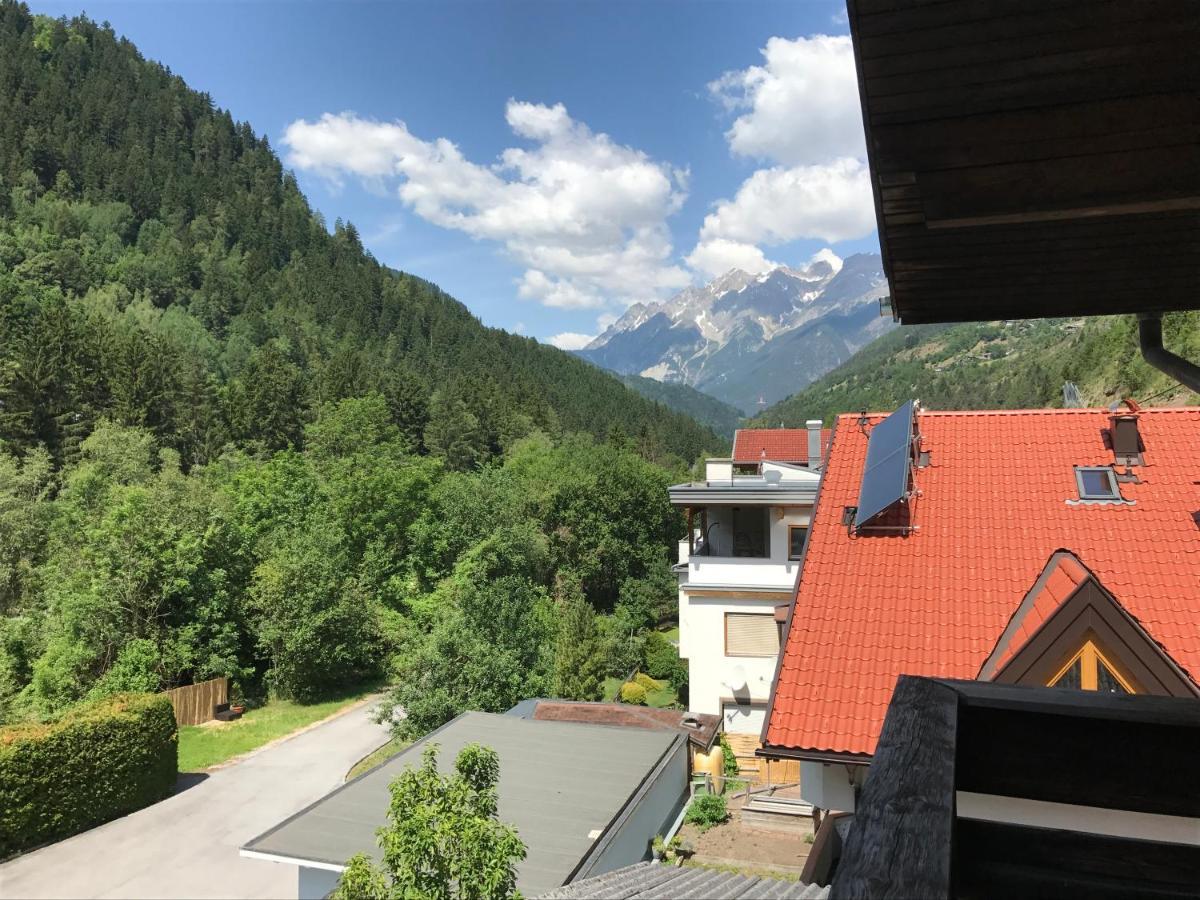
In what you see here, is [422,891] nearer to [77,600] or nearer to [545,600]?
[77,600]

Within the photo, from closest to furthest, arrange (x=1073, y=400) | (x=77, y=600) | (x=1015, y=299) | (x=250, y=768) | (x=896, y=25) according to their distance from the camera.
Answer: (x=896, y=25) < (x=1015, y=299) < (x=1073, y=400) < (x=250, y=768) < (x=77, y=600)

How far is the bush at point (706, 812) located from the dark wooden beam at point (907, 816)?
1398 cm

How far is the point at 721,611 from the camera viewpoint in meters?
17.8

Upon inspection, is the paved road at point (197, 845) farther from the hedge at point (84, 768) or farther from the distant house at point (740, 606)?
the distant house at point (740, 606)

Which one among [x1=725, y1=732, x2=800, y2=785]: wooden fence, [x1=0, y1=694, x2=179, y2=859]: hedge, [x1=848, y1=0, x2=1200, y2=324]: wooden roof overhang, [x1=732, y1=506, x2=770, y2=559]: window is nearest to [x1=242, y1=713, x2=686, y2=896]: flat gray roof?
[x1=725, y1=732, x2=800, y2=785]: wooden fence

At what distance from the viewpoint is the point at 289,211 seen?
112625 mm

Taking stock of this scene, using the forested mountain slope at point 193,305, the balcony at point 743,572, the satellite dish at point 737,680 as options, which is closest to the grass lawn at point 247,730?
the satellite dish at point 737,680

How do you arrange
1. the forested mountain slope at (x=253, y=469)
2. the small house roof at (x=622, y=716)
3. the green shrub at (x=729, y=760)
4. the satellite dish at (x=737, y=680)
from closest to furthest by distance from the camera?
the small house roof at (x=622, y=716)
the green shrub at (x=729, y=760)
the satellite dish at (x=737, y=680)
the forested mountain slope at (x=253, y=469)

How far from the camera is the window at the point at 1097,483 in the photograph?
9219 millimetres

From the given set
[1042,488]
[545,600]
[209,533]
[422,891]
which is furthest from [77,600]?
[1042,488]

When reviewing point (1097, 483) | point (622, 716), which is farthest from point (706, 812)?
point (1097, 483)

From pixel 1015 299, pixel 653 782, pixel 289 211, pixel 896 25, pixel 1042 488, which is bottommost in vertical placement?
pixel 653 782

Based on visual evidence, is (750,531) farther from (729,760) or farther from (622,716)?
(622,716)

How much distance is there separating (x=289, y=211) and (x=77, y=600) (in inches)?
4156
